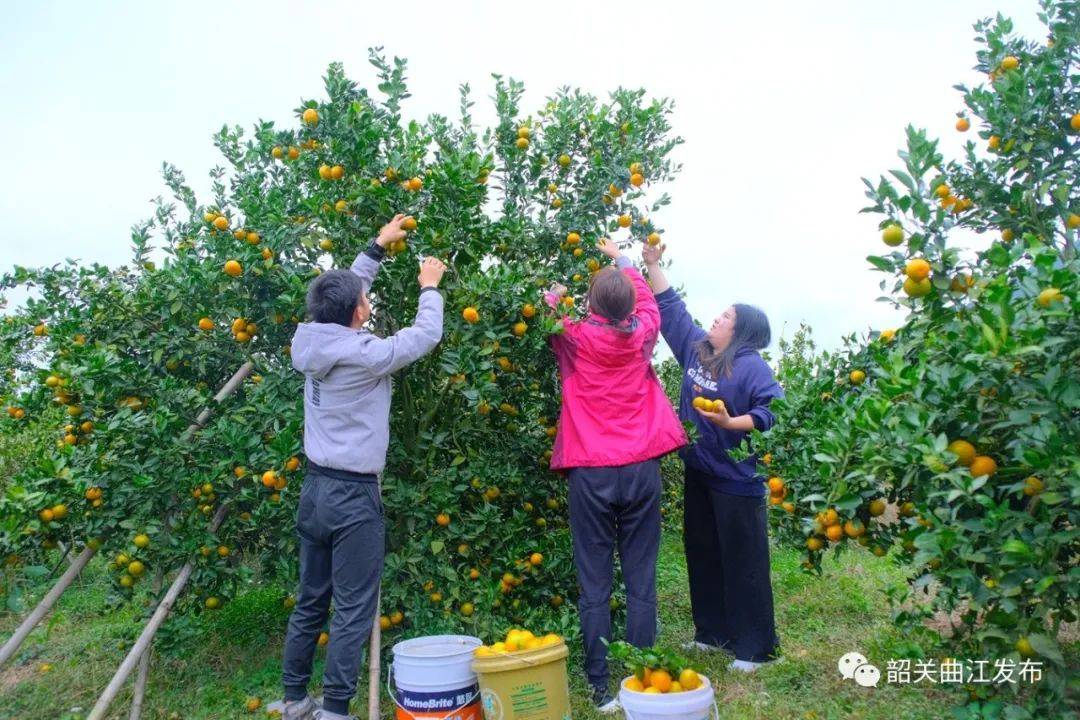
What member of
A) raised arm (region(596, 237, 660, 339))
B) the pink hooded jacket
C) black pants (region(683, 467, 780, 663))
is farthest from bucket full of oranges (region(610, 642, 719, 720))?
raised arm (region(596, 237, 660, 339))

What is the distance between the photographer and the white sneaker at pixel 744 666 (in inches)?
148

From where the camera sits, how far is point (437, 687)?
3.15 m

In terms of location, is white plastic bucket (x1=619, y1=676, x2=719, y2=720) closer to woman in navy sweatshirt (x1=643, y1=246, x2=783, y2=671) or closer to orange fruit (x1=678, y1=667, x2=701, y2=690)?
orange fruit (x1=678, y1=667, x2=701, y2=690)

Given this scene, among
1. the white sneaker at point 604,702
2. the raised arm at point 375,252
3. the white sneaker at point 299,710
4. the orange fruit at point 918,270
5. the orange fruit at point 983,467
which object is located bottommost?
the white sneaker at point 604,702

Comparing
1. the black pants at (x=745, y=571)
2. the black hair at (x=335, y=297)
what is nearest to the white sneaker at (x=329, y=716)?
the black hair at (x=335, y=297)

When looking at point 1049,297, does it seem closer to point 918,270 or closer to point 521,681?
point 918,270

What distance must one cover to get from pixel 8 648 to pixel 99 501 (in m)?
0.69

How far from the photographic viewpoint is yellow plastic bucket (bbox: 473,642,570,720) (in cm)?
305

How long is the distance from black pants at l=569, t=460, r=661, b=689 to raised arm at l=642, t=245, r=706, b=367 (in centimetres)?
80

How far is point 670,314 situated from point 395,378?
1.37 meters

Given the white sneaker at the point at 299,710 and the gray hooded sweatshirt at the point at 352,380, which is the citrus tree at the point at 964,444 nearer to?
the gray hooded sweatshirt at the point at 352,380

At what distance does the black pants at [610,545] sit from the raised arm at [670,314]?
31.4 inches

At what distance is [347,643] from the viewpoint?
10.2 ft

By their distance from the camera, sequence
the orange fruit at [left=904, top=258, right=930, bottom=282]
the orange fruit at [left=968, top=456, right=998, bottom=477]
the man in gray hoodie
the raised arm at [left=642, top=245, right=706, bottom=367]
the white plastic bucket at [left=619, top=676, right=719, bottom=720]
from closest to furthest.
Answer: the orange fruit at [left=968, top=456, right=998, bottom=477] < the orange fruit at [left=904, top=258, right=930, bottom=282] < the white plastic bucket at [left=619, top=676, right=719, bottom=720] < the man in gray hoodie < the raised arm at [left=642, top=245, right=706, bottom=367]
